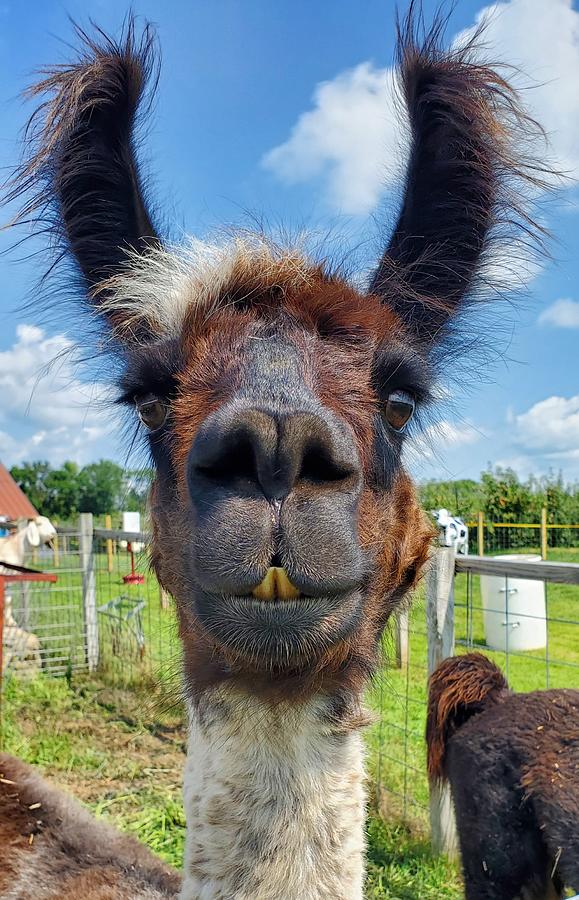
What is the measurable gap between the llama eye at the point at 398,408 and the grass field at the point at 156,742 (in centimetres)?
98

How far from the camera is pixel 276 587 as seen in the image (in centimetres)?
158

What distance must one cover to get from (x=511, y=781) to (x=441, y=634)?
5.39 feet

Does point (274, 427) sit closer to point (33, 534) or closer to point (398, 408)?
point (398, 408)

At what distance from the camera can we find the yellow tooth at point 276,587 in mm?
1552

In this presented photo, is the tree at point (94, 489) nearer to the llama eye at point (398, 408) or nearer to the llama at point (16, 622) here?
the llama at point (16, 622)

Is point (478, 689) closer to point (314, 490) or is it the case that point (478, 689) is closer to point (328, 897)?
point (328, 897)

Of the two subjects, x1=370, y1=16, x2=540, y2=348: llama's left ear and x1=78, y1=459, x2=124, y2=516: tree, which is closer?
x1=370, y1=16, x2=540, y2=348: llama's left ear

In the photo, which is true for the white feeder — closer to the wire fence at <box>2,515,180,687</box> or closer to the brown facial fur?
the wire fence at <box>2,515,180,687</box>

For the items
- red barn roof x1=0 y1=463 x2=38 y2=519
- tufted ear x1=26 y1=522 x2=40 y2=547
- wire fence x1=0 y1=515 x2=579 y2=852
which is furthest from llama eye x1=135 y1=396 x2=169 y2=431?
tufted ear x1=26 y1=522 x2=40 y2=547

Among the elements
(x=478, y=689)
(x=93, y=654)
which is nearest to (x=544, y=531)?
(x=93, y=654)

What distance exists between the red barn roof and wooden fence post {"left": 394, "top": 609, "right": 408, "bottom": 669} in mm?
5256

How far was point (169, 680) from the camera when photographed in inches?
101

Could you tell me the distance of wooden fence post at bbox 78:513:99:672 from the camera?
419 inches

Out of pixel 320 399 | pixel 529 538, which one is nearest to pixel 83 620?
pixel 320 399
